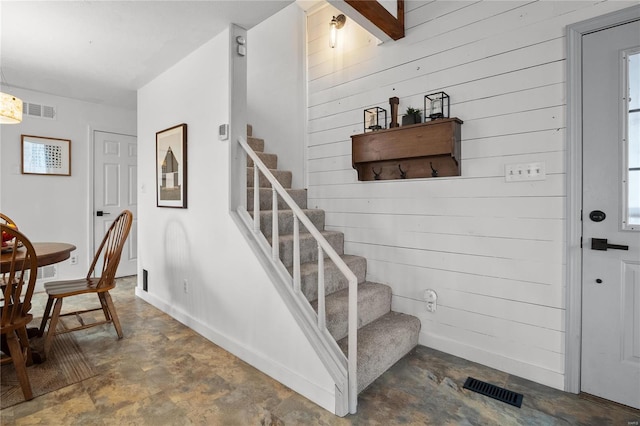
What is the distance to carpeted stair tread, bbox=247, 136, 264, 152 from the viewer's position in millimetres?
3408

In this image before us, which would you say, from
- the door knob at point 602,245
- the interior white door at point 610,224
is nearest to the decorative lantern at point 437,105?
the interior white door at point 610,224

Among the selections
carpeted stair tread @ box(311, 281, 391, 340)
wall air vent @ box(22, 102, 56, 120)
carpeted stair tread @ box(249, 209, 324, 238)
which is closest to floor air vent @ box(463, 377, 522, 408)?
carpeted stair tread @ box(311, 281, 391, 340)

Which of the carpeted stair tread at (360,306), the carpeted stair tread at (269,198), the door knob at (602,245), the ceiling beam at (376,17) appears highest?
the ceiling beam at (376,17)

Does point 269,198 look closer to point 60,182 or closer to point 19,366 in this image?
point 19,366

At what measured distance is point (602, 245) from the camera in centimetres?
179

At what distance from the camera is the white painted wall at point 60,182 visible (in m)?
3.80

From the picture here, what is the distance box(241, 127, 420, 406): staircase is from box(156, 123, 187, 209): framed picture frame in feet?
1.92

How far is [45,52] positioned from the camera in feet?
9.30

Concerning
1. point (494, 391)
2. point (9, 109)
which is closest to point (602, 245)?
point (494, 391)

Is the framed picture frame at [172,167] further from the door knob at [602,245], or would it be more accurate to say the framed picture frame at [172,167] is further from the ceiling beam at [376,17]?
the door knob at [602,245]

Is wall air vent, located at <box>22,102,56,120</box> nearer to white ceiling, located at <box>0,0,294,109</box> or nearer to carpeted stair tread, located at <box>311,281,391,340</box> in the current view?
white ceiling, located at <box>0,0,294,109</box>

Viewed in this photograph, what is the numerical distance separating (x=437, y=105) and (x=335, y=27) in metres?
1.31

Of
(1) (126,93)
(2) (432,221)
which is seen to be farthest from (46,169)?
(2) (432,221)

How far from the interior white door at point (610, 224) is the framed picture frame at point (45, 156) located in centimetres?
523
